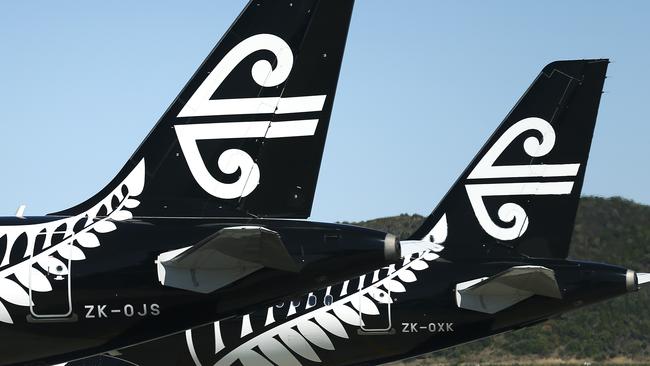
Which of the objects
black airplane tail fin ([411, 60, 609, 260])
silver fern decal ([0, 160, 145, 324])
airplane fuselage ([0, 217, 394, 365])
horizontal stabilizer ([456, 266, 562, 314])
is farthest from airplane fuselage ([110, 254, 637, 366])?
airplane fuselage ([0, 217, 394, 365])

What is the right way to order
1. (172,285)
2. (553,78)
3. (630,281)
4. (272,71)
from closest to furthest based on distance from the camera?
(172,285) → (272,71) → (630,281) → (553,78)

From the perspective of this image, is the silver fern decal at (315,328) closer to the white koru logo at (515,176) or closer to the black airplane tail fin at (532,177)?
the black airplane tail fin at (532,177)

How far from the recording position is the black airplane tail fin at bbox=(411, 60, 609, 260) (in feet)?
82.2

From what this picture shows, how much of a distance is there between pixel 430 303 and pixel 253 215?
8.31 meters

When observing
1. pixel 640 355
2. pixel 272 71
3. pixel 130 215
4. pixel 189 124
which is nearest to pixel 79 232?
pixel 130 215

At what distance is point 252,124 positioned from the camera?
665 inches

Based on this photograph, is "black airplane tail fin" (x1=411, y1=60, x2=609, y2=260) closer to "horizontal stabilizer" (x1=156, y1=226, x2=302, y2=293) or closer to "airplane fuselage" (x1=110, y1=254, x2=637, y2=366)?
"airplane fuselage" (x1=110, y1=254, x2=637, y2=366)

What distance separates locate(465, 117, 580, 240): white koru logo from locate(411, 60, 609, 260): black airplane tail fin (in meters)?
0.02

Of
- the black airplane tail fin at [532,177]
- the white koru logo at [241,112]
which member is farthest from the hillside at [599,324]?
the white koru logo at [241,112]

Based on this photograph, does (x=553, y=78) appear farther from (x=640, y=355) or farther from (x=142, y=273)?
(x=640, y=355)

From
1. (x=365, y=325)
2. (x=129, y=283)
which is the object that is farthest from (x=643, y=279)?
(x=129, y=283)

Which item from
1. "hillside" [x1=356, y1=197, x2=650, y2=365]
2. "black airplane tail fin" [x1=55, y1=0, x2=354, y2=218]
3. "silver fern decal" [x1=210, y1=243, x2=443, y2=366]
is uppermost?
"black airplane tail fin" [x1=55, y1=0, x2=354, y2=218]

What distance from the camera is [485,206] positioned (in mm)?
26000

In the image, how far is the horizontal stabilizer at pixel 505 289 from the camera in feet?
72.1
